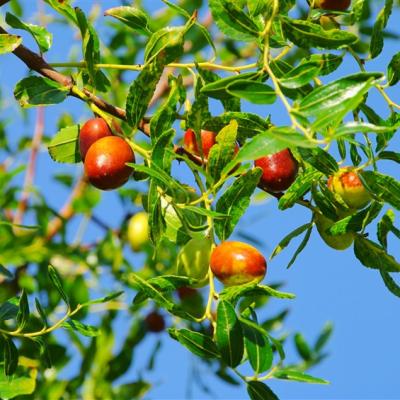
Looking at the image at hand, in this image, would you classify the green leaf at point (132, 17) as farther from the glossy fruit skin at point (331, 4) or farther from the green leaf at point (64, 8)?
the glossy fruit skin at point (331, 4)

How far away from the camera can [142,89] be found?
139 cm

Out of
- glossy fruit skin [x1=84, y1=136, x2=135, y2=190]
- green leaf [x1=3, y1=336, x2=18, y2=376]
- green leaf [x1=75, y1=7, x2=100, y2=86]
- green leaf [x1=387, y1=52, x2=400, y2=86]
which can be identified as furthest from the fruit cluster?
green leaf [x1=387, y1=52, x2=400, y2=86]

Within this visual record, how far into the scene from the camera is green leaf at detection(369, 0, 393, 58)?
1.40 metres

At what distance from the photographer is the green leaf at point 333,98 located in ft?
3.64

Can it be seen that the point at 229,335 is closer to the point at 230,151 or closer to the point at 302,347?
the point at 230,151

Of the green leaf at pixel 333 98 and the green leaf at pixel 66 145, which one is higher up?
the green leaf at pixel 333 98

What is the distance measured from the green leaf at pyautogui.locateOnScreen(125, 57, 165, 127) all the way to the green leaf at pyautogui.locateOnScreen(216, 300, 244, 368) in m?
0.33

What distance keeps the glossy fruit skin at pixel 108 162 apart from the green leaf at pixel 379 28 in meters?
0.42

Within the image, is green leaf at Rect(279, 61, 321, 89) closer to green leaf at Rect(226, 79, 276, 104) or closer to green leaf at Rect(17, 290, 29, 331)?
green leaf at Rect(226, 79, 276, 104)

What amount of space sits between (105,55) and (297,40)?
69.9 inches

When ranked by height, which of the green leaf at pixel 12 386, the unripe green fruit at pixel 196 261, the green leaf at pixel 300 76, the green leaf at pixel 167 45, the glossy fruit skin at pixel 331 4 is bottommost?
the green leaf at pixel 12 386

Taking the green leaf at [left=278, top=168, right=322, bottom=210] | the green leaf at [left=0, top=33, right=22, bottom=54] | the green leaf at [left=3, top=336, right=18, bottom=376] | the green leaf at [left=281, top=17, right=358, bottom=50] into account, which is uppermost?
the green leaf at [left=281, top=17, right=358, bottom=50]

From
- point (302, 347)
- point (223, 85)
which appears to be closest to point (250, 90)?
point (223, 85)

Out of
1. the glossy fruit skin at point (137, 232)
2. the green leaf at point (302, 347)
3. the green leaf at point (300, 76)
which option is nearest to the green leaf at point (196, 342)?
the green leaf at point (300, 76)
